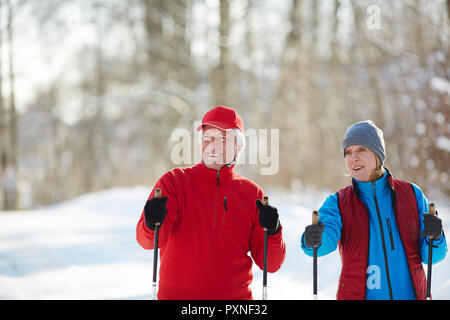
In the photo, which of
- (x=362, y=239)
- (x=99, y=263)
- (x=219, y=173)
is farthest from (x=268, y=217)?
(x=99, y=263)

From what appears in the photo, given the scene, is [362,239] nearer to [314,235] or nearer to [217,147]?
[314,235]

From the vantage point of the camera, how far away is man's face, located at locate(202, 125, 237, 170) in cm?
229

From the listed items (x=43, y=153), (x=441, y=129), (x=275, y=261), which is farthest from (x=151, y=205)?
(x=43, y=153)

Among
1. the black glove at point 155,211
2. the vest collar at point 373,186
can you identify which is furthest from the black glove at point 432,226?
the black glove at point 155,211

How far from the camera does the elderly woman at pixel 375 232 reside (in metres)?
2.06

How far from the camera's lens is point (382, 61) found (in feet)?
29.9

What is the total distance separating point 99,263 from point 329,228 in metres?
4.23

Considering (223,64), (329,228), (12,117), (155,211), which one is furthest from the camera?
(12,117)

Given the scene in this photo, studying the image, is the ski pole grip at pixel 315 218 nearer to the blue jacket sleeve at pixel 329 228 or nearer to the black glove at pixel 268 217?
the blue jacket sleeve at pixel 329 228

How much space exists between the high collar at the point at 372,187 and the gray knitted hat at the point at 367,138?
134 millimetres

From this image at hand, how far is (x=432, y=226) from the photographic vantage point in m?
2.02

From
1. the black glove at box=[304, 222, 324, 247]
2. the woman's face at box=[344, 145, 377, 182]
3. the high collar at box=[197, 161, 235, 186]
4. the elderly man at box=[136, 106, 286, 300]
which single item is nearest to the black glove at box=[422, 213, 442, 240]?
the woman's face at box=[344, 145, 377, 182]

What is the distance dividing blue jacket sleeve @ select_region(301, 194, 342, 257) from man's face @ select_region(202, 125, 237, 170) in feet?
1.80

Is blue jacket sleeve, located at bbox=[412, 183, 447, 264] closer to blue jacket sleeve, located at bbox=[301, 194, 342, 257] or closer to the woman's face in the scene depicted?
the woman's face
